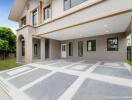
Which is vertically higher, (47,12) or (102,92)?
(47,12)

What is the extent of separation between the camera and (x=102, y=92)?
3.55 meters

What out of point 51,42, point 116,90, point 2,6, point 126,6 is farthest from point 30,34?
point 2,6

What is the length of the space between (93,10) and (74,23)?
5.44 ft

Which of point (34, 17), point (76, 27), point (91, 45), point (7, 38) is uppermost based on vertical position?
point (34, 17)

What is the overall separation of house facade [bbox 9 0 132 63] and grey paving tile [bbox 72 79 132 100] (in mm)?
3754

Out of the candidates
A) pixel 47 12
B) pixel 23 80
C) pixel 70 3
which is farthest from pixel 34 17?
pixel 23 80

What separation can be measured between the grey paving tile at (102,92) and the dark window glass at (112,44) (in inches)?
304

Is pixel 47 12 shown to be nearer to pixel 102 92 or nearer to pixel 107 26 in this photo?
pixel 107 26

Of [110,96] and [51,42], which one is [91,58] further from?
[110,96]

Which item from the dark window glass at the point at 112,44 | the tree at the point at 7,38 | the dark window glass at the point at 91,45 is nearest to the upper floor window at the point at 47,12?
the dark window glass at the point at 91,45

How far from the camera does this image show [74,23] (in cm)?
748

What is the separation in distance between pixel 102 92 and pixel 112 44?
28.3 feet

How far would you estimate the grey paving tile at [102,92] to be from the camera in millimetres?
3261

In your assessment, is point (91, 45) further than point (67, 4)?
Yes
